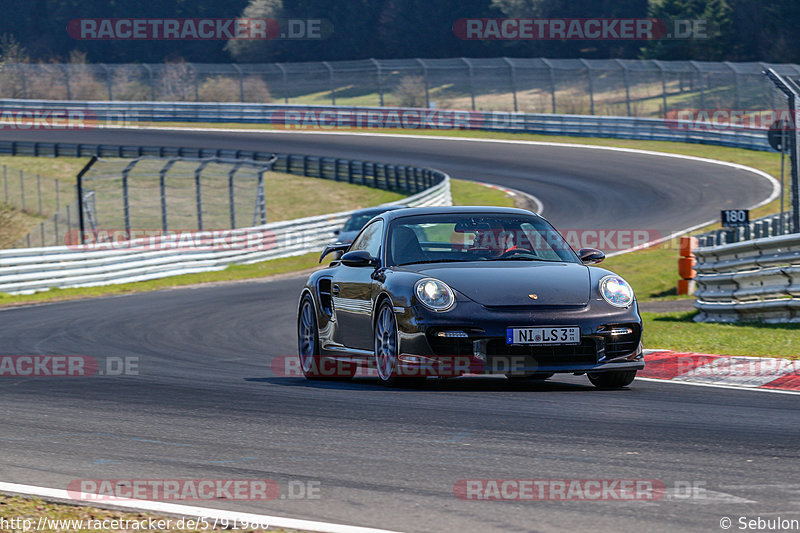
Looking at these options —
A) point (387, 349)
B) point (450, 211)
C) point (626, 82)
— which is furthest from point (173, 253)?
point (626, 82)

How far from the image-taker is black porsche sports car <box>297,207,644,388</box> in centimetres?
788

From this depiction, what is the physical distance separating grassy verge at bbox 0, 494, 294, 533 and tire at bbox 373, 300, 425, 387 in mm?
3675

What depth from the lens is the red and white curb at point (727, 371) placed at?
864 centimetres

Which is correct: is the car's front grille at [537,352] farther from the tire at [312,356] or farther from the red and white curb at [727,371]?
the tire at [312,356]

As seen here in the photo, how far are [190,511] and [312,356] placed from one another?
5.39m

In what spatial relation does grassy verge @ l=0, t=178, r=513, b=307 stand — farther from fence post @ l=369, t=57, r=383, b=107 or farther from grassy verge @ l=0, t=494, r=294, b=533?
fence post @ l=369, t=57, r=383, b=107

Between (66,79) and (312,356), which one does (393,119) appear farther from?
(312,356)

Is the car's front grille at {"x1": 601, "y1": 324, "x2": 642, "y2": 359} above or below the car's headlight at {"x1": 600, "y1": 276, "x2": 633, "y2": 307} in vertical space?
below

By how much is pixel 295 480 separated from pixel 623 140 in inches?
1748

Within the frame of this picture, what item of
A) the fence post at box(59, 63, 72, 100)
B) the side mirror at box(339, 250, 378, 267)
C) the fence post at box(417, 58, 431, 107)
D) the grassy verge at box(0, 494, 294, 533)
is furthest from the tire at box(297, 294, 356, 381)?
the fence post at box(59, 63, 72, 100)

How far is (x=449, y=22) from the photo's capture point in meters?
84.7

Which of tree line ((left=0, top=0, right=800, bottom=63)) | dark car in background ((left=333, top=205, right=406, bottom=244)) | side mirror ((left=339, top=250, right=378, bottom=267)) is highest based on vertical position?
tree line ((left=0, top=0, right=800, bottom=63))

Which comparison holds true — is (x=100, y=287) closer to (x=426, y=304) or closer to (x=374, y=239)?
(x=374, y=239)

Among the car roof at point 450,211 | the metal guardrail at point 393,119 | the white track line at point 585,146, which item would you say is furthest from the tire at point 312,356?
the metal guardrail at point 393,119
